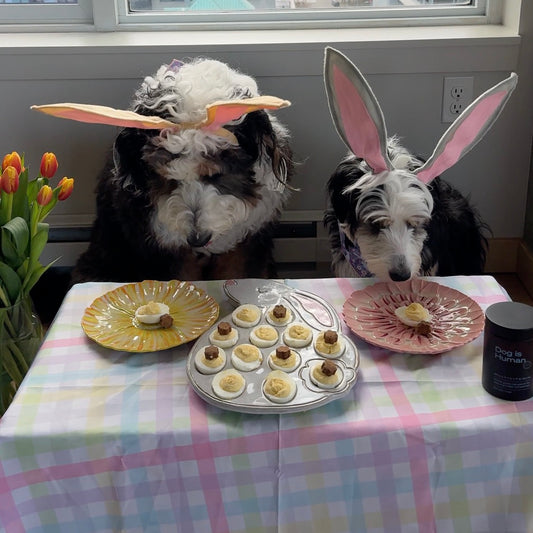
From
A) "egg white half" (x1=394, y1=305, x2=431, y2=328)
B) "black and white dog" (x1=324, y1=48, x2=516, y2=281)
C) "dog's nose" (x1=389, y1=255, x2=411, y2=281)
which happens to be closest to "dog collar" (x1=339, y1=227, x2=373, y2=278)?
"black and white dog" (x1=324, y1=48, x2=516, y2=281)

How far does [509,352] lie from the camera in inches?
40.6

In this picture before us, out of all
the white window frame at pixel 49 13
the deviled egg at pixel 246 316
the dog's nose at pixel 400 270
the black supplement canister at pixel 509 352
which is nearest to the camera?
the black supplement canister at pixel 509 352

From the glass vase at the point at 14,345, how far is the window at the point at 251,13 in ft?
3.52

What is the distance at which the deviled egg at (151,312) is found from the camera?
126 cm

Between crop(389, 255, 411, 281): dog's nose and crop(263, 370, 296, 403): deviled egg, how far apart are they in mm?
486

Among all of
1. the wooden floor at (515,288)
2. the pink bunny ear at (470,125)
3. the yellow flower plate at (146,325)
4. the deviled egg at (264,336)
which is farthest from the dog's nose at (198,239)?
the wooden floor at (515,288)

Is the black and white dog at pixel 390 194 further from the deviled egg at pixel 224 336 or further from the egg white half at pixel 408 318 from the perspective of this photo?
the deviled egg at pixel 224 336

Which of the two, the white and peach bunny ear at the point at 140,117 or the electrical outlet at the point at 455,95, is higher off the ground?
the white and peach bunny ear at the point at 140,117

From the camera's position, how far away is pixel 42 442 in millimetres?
1022

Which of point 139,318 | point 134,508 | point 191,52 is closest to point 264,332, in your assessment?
point 139,318

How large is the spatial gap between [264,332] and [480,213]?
124 centimetres

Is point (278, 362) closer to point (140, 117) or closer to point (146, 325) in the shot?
point (146, 325)

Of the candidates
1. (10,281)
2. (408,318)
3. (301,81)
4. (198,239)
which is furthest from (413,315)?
(301,81)

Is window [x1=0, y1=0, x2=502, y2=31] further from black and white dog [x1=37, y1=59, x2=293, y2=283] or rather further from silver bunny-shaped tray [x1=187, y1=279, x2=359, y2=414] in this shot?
silver bunny-shaped tray [x1=187, y1=279, x2=359, y2=414]
